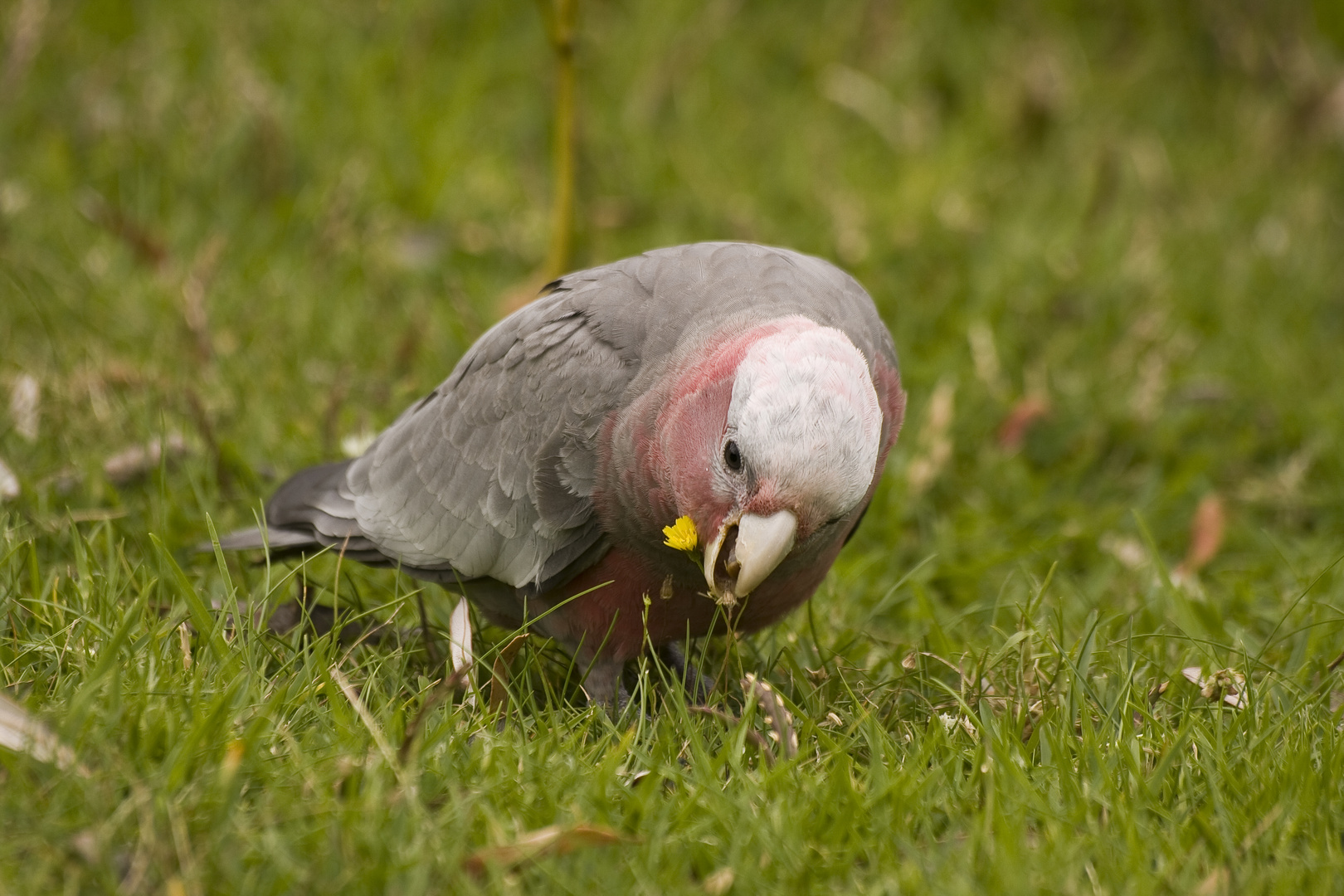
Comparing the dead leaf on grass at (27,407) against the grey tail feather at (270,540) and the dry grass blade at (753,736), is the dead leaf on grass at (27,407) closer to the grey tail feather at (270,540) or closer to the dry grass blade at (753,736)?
A: the grey tail feather at (270,540)

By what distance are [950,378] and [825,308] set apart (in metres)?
2.04

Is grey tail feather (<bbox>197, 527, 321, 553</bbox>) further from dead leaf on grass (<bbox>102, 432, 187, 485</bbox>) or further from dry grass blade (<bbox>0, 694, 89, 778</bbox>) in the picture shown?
dry grass blade (<bbox>0, 694, 89, 778</bbox>)

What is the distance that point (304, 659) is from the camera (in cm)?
297

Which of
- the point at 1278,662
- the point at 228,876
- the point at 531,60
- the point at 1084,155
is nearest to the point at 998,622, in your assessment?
the point at 1278,662

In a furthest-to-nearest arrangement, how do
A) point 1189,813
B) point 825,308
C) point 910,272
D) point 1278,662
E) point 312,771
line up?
1. point 910,272
2. point 1278,662
3. point 825,308
4. point 1189,813
5. point 312,771

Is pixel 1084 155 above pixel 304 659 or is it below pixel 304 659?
above

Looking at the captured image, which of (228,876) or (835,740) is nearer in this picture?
(228,876)

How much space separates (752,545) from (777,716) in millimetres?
437

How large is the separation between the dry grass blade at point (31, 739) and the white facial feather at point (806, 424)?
1.58 m

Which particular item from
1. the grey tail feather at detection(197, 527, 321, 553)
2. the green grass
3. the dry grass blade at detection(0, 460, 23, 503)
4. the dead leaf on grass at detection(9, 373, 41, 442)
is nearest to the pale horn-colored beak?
the green grass

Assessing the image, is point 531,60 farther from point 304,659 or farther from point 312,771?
point 312,771

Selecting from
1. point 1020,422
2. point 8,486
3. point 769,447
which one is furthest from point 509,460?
point 1020,422

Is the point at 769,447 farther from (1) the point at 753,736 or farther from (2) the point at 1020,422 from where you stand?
(2) the point at 1020,422

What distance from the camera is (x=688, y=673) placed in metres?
3.65
